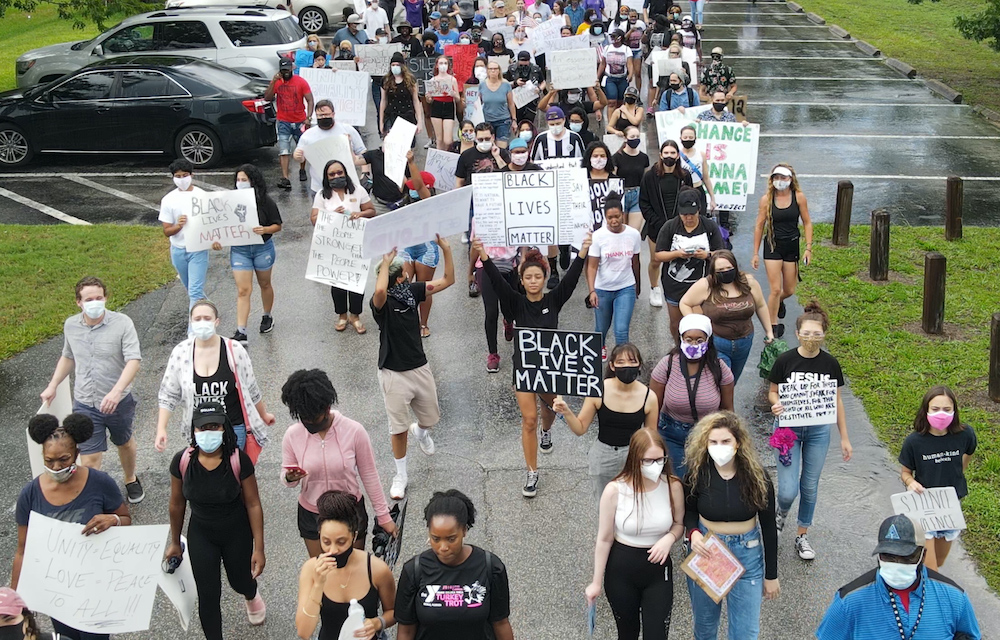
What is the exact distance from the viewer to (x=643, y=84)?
21609mm

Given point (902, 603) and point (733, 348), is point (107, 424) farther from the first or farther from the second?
point (902, 603)

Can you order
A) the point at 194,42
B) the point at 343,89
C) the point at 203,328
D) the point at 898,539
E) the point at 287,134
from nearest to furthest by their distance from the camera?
the point at 898,539
the point at 203,328
the point at 343,89
the point at 287,134
the point at 194,42

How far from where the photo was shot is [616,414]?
21.0 feet

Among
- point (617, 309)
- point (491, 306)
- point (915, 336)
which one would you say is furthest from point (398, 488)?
point (915, 336)

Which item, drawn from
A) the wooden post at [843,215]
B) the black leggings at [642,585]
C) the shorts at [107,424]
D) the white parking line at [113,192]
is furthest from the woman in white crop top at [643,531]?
the white parking line at [113,192]

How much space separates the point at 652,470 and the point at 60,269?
9033 millimetres

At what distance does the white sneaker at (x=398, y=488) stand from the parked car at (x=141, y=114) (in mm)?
9505

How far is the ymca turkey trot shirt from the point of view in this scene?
480 centimetres

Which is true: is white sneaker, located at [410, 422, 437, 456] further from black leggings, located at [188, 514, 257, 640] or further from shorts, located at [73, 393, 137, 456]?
black leggings, located at [188, 514, 257, 640]

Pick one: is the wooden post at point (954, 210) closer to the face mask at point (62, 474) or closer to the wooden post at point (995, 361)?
the wooden post at point (995, 361)

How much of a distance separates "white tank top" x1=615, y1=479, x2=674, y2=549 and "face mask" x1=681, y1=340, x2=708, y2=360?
132 centimetres

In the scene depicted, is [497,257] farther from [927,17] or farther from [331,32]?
[927,17]

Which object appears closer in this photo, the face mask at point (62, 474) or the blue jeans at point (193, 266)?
the face mask at point (62, 474)

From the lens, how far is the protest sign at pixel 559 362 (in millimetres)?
6879
